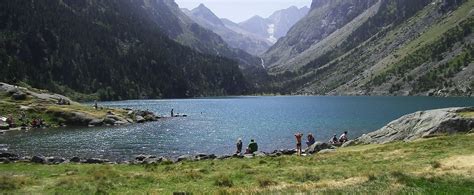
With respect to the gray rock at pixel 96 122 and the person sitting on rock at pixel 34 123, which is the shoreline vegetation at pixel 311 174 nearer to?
the person sitting on rock at pixel 34 123

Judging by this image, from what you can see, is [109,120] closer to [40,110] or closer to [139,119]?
[139,119]

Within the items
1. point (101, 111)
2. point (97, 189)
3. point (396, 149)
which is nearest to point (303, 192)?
point (97, 189)

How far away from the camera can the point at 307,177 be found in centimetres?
3095

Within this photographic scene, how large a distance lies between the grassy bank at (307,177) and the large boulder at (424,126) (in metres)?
10.9

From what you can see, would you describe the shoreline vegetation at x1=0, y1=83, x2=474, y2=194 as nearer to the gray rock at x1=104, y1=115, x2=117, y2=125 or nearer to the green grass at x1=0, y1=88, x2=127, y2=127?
the green grass at x1=0, y1=88, x2=127, y2=127

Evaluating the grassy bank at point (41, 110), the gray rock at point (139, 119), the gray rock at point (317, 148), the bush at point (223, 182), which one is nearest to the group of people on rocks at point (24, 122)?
the grassy bank at point (41, 110)

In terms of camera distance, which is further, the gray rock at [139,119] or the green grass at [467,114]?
the gray rock at [139,119]

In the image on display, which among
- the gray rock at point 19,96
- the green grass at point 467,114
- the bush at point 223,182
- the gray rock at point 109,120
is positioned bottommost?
the bush at point 223,182

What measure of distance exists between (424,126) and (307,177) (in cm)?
3141

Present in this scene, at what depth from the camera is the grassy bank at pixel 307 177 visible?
24.8 metres

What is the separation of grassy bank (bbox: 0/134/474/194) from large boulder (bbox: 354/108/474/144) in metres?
10.9

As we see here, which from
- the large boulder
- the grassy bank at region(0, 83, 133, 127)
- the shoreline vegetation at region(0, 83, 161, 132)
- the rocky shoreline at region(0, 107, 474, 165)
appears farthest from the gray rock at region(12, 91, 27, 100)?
the large boulder

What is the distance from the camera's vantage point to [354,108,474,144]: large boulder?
53344 mm

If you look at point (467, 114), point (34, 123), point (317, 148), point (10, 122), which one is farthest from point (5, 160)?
point (34, 123)
